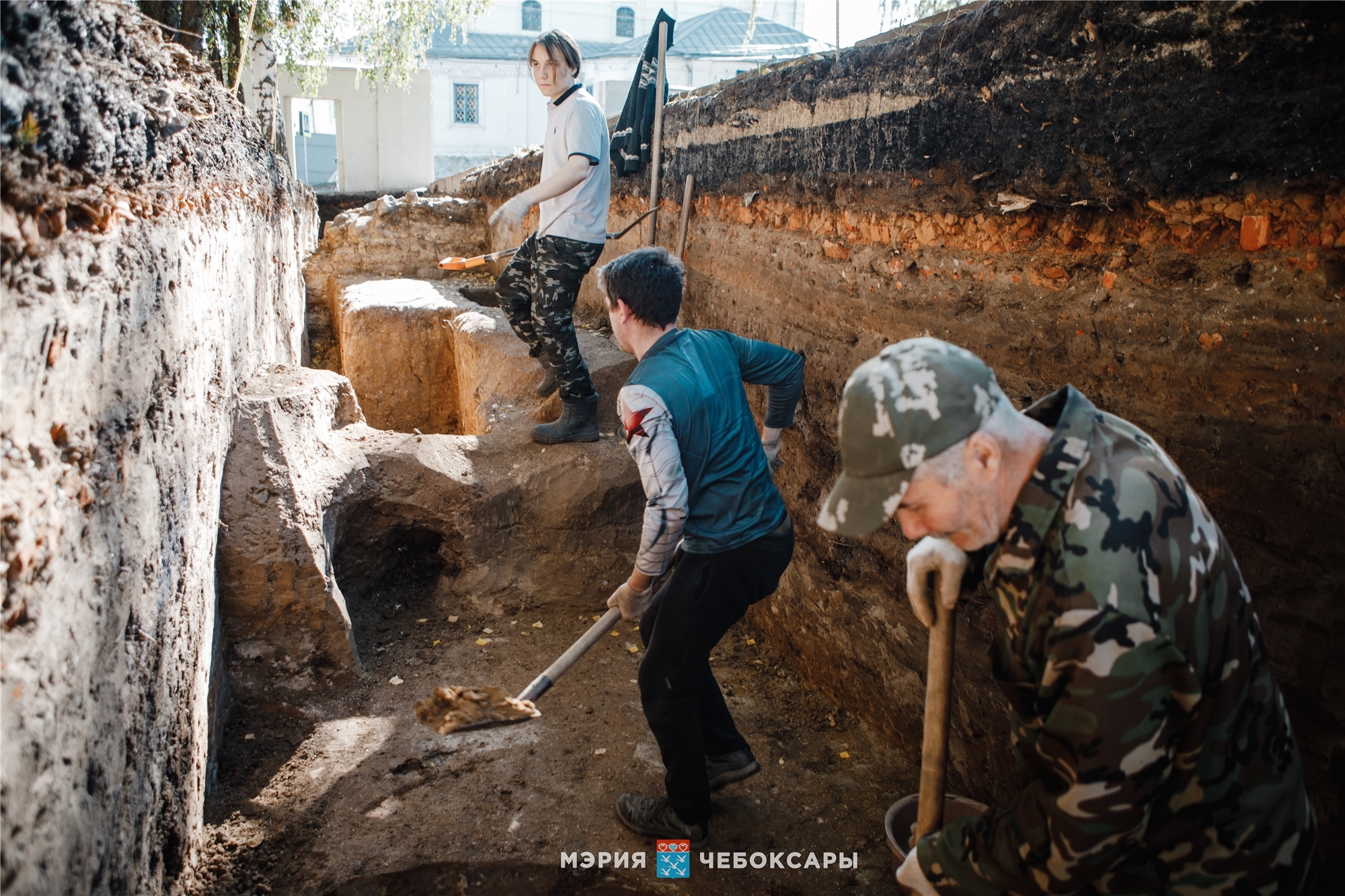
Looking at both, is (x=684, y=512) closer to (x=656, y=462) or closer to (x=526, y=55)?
(x=656, y=462)

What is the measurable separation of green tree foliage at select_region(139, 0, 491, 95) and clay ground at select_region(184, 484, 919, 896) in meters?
6.41

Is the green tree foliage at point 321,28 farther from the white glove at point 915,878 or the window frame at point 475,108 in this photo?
the window frame at point 475,108

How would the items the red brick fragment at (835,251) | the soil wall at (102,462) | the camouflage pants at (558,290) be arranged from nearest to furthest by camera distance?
the soil wall at (102,462) → the red brick fragment at (835,251) → the camouflage pants at (558,290)

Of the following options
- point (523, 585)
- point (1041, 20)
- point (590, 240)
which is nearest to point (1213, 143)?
point (1041, 20)

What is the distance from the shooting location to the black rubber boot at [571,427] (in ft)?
15.0

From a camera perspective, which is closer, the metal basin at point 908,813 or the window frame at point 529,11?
the metal basin at point 908,813

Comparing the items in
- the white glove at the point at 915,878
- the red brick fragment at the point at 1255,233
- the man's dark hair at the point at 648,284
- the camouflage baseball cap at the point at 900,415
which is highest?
the red brick fragment at the point at 1255,233

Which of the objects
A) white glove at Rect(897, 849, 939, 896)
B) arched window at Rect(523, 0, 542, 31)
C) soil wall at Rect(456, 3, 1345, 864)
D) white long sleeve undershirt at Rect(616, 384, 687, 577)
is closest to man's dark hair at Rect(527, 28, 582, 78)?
soil wall at Rect(456, 3, 1345, 864)

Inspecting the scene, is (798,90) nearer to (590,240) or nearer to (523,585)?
(590,240)

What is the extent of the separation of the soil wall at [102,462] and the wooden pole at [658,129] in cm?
259

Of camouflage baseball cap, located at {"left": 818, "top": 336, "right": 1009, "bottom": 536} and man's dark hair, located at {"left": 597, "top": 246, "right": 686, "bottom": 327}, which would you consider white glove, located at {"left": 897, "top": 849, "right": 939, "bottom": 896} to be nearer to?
camouflage baseball cap, located at {"left": 818, "top": 336, "right": 1009, "bottom": 536}

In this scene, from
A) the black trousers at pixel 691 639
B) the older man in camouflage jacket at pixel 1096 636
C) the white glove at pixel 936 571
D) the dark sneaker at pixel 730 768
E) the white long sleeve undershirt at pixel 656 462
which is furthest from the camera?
the dark sneaker at pixel 730 768

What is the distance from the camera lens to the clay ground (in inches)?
105

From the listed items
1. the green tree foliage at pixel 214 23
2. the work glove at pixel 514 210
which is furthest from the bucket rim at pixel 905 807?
the green tree foliage at pixel 214 23
